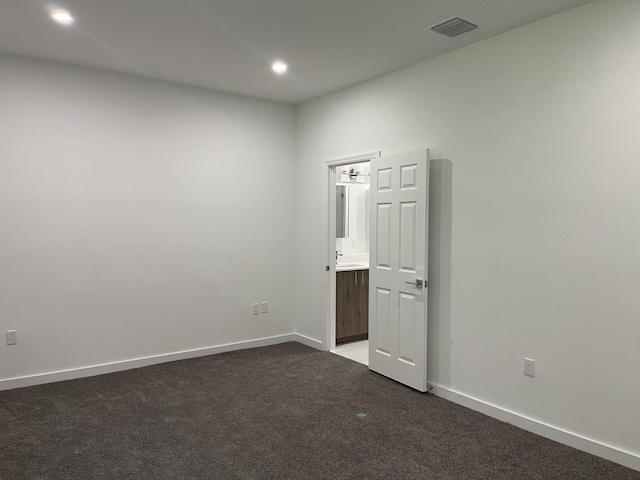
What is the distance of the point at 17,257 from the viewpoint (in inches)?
153

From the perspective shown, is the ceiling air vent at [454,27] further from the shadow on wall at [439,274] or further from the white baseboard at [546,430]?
the white baseboard at [546,430]

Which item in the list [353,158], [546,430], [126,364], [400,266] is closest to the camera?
[546,430]

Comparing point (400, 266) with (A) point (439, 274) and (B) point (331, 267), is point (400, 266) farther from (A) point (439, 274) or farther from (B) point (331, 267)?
(B) point (331, 267)

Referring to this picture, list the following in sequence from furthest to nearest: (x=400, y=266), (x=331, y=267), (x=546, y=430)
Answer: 1. (x=331, y=267)
2. (x=400, y=266)
3. (x=546, y=430)

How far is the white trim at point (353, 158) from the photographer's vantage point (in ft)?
14.4

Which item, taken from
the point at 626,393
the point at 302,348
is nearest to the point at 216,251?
the point at 302,348

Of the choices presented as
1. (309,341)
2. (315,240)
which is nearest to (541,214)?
(315,240)

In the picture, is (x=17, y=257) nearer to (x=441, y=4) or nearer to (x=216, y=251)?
(x=216, y=251)

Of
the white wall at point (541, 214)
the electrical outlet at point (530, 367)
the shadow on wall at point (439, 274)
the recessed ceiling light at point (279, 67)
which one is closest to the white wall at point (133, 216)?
the recessed ceiling light at point (279, 67)

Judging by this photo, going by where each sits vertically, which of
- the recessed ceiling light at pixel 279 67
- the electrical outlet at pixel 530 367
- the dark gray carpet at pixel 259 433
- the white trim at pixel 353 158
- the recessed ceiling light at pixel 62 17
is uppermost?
the recessed ceiling light at pixel 279 67

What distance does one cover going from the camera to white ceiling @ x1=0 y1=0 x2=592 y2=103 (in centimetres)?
291

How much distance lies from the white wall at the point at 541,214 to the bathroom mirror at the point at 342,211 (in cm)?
176

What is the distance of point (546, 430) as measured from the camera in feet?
10.1

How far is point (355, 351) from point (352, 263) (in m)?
1.27
